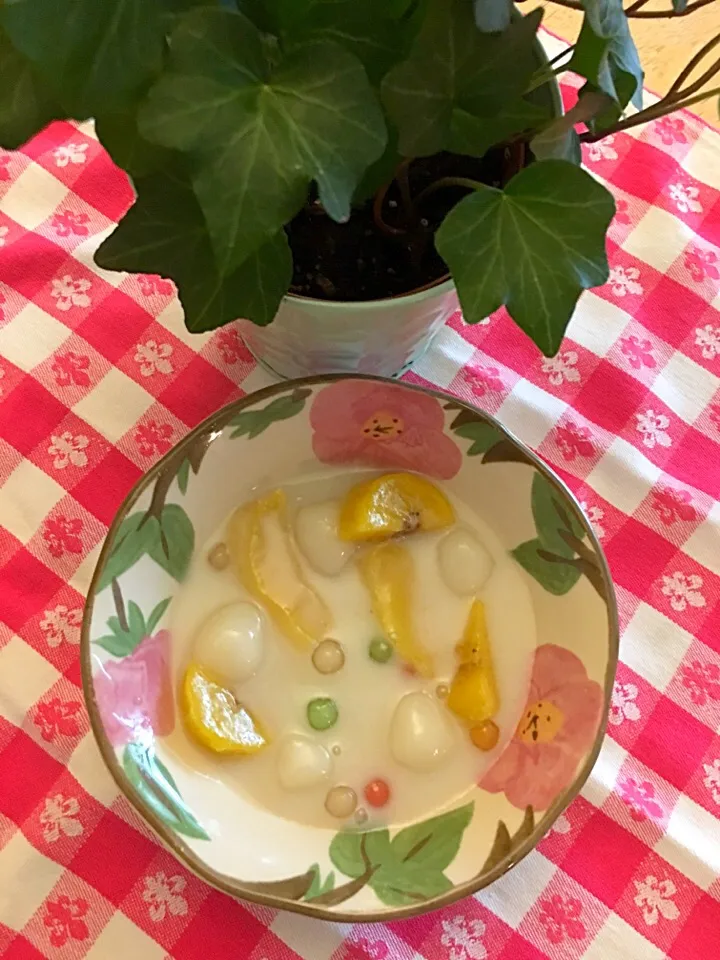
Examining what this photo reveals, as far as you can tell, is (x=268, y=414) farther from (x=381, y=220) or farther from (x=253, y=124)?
(x=253, y=124)

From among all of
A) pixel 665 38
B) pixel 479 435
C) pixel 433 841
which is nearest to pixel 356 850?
pixel 433 841

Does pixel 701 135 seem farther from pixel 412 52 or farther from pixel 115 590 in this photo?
pixel 115 590

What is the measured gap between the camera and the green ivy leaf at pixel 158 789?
19.2 inches

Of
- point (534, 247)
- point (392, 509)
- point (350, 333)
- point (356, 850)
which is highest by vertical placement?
point (534, 247)

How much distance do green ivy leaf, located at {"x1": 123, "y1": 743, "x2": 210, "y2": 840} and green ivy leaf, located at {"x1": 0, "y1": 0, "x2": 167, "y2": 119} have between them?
1.09 ft

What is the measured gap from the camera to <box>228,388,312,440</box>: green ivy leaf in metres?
0.55

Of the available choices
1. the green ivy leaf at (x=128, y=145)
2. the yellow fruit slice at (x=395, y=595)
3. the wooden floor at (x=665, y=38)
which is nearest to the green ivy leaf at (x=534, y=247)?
the green ivy leaf at (x=128, y=145)

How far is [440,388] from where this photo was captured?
62 cm

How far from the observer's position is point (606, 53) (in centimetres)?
36

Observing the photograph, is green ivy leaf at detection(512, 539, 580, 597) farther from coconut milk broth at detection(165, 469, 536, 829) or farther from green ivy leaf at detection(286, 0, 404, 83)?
green ivy leaf at detection(286, 0, 404, 83)

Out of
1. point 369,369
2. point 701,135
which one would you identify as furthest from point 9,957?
point 701,135

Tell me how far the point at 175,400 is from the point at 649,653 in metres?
0.35

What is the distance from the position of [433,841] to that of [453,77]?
39 centimetres

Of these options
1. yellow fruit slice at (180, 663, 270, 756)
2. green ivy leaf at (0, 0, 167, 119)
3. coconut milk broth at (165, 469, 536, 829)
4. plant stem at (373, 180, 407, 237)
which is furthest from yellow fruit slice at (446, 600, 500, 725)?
green ivy leaf at (0, 0, 167, 119)
